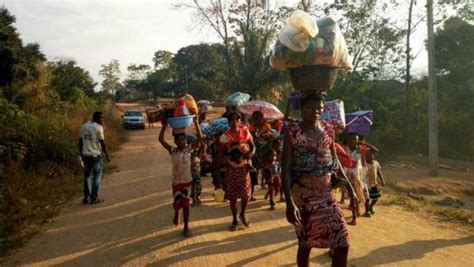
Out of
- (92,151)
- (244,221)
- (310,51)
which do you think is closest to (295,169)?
(310,51)

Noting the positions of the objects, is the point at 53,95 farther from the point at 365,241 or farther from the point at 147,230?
the point at 365,241

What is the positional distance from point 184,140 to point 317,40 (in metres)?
3.06

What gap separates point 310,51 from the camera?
3.74m

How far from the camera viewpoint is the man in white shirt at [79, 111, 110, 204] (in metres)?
8.42

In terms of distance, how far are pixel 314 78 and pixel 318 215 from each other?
1.18 m

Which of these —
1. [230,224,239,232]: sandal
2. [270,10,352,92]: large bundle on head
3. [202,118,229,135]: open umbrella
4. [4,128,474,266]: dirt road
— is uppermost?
[270,10,352,92]: large bundle on head

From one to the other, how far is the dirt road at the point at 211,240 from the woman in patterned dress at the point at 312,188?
163cm

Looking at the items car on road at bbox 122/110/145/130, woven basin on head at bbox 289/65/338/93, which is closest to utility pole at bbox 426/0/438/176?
woven basin on head at bbox 289/65/338/93

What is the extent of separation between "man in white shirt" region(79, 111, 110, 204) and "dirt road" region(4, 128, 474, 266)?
0.31 meters

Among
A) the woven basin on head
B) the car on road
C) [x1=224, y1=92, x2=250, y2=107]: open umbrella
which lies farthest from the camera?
the car on road

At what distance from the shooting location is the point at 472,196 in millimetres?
13312

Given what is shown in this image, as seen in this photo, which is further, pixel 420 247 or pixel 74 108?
pixel 74 108

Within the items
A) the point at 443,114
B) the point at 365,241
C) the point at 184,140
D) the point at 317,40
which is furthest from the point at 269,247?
the point at 443,114

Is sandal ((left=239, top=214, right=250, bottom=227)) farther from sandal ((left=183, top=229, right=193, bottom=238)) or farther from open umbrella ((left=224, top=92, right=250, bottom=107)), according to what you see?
open umbrella ((left=224, top=92, right=250, bottom=107))
